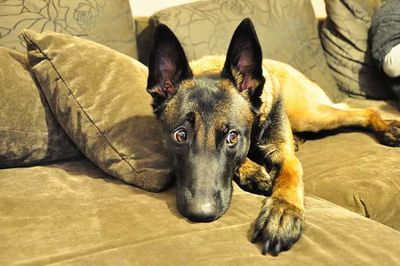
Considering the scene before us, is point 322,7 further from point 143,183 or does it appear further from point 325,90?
point 143,183

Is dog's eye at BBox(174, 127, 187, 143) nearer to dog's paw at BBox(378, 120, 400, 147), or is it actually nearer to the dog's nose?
the dog's nose

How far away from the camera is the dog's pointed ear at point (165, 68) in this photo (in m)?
1.41

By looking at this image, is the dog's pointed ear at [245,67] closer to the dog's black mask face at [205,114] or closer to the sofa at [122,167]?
the dog's black mask face at [205,114]

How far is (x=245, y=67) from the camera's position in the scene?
1457mm

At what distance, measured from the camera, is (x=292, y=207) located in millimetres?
1247

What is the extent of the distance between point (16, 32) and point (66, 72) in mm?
425

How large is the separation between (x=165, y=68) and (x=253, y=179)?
1.55ft

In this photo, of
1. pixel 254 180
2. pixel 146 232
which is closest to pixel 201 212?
pixel 146 232

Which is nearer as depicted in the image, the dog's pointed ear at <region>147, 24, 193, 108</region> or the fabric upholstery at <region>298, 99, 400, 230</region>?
the dog's pointed ear at <region>147, 24, 193, 108</region>

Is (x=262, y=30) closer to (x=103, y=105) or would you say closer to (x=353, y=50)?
(x=353, y=50)

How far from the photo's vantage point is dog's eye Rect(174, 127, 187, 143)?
131cm

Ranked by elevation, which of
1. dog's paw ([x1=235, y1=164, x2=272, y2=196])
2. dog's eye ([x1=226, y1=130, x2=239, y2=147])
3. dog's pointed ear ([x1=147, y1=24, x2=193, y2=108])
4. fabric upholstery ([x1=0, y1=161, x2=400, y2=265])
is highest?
dog's pointed ear ([x1=147, y1=24, x2=193, y2=108])

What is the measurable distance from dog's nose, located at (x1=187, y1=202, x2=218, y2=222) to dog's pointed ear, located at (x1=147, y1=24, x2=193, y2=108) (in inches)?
16.4

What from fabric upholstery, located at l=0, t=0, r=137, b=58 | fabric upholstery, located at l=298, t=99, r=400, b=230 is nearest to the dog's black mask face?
fabric upholstery, located at l=298, t=99, r=400, b=230
